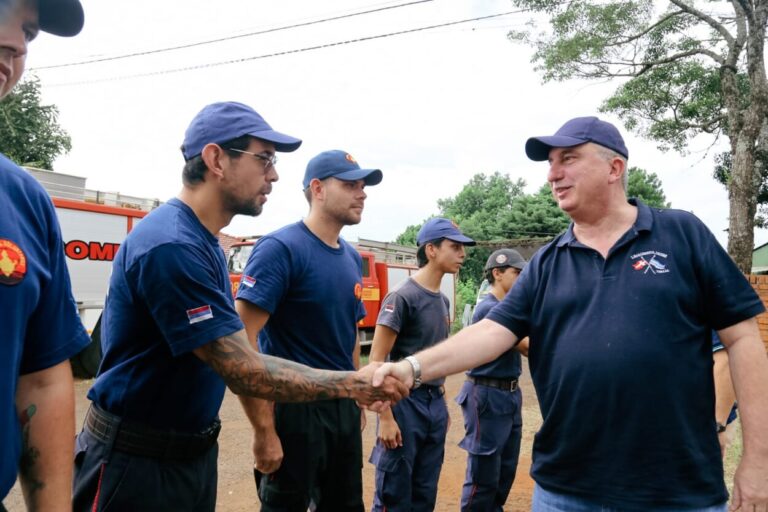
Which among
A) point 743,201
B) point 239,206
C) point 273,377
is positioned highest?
point 743,201

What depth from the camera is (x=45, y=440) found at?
5.05ft

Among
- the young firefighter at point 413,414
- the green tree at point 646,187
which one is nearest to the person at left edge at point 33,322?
the young firefighter at point 413,414

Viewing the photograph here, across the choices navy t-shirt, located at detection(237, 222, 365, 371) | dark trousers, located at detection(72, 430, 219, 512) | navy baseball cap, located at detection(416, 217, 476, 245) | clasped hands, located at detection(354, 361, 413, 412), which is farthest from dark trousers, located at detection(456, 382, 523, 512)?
dark trousers, located at detection(72, 430, 219, 512)

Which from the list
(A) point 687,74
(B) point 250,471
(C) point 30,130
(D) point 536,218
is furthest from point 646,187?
(B) point 250,471

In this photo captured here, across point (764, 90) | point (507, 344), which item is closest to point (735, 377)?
point (507, 344)

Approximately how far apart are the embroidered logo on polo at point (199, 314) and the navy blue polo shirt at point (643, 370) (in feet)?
4.15

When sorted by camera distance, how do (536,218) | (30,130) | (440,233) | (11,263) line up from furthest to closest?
(536,218) → (30,130) → (440,233) → (11,263)

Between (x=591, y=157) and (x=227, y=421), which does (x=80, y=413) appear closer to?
(x=227, y=421)

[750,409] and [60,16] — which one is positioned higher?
[60,16]

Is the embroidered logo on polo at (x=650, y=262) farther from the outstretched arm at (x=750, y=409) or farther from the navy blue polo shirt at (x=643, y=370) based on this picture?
the outstretched arm at (x=750, y=409)

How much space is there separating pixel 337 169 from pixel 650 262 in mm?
1943

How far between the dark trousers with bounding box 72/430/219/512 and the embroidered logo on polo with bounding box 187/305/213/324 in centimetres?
52

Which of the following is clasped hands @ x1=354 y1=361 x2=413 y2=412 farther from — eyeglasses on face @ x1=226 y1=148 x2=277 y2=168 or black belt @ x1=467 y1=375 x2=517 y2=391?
black belt @ x1=467 y1=375 x2=517 y2=391

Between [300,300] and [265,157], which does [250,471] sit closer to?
[300,300]
